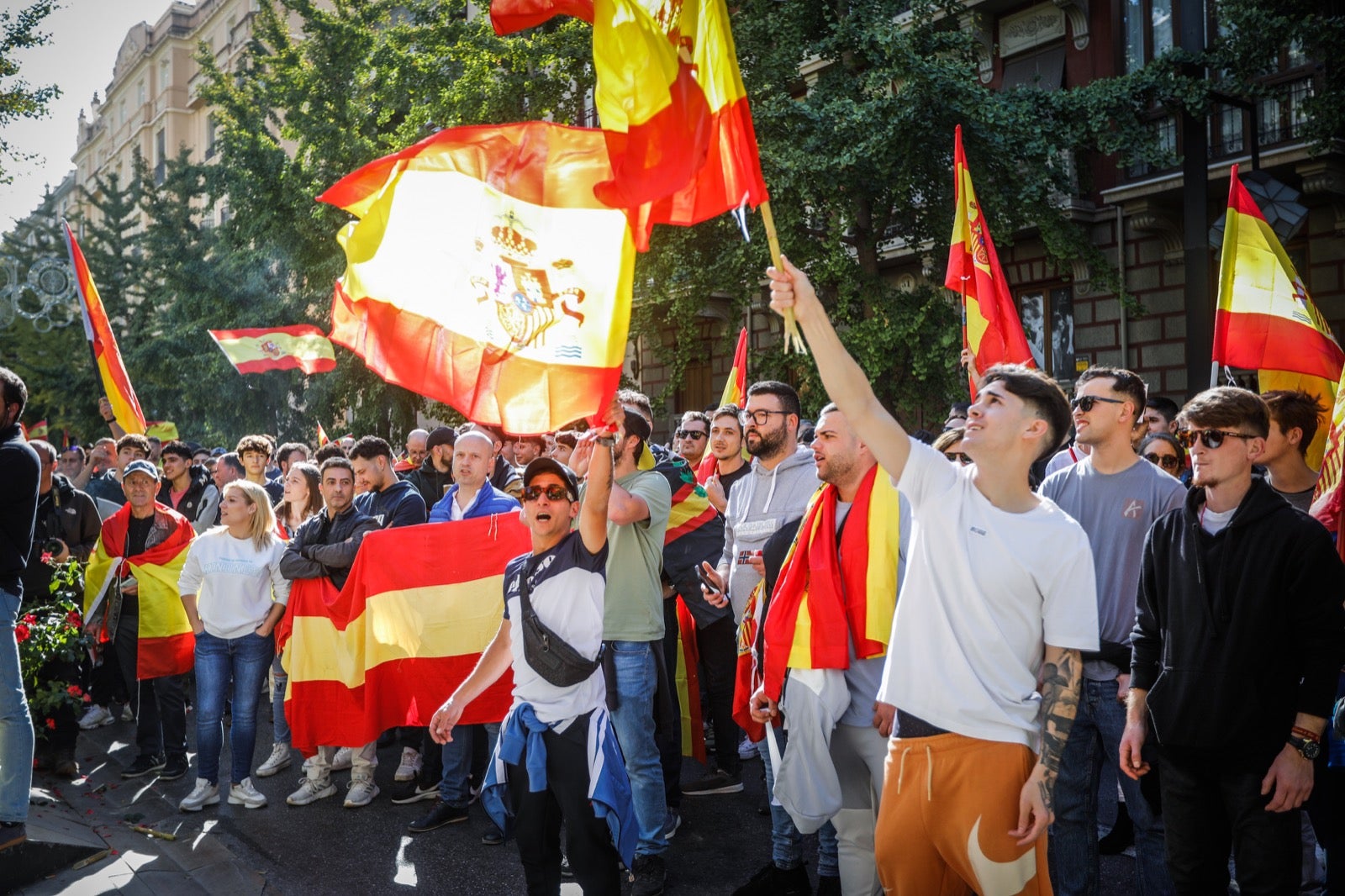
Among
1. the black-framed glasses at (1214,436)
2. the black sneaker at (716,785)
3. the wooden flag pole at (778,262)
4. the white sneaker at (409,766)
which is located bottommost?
the black sneaker at (716,785)

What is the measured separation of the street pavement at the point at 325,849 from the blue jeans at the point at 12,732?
1.13ft

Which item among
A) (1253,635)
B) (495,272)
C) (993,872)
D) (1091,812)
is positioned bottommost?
(1091,812)

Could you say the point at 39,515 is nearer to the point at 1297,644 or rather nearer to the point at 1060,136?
the point at 1297,644

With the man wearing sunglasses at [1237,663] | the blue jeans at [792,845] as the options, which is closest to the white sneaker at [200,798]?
the blue jeans at [792,845]

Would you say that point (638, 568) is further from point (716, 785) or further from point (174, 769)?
point (174, 769)

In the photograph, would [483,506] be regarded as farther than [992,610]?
Yes

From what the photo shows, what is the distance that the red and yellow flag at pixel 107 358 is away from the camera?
404 inches

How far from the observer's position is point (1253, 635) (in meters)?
3.34

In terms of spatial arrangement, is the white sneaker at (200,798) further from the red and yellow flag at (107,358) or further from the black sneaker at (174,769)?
the red and yellow flag at (107,358)

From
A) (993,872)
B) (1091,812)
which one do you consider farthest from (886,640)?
(993,872)

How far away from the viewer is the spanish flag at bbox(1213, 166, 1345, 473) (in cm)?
645

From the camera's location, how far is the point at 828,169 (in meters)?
13.6

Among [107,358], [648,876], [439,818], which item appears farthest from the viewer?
[107,358]

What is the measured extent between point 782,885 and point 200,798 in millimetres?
3696
